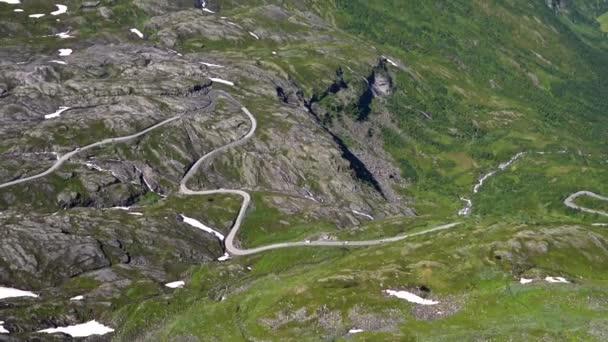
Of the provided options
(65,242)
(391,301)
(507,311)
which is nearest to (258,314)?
(391,301)

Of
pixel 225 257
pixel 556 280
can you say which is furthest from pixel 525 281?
pixel 225 257

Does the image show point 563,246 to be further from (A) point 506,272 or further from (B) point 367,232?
(B) point 367,232

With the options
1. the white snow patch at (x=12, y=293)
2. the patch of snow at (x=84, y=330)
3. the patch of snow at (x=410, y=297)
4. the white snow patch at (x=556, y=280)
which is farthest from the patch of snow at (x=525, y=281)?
the white snow patch at (x=12, y=293)

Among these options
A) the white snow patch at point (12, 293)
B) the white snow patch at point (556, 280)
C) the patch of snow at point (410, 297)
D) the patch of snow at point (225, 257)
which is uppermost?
the white snow patch at point (556, 280)

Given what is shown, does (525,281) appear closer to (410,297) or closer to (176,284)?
(410,297)

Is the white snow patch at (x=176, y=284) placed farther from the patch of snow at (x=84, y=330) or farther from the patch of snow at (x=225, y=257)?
the patch of snow at (x=84, y=330)

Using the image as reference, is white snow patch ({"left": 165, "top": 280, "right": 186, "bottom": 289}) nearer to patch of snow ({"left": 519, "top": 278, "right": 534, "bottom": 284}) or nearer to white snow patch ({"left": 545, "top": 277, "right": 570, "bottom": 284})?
patch of snow ({"left": 519, "top": 278, "right": 534, "bottom": 284})
